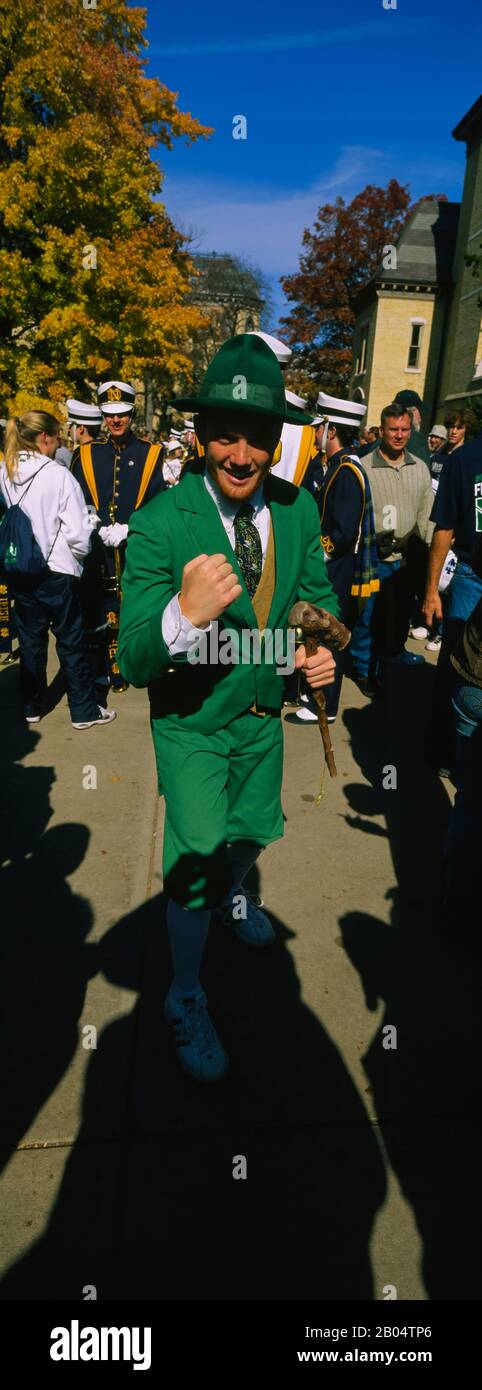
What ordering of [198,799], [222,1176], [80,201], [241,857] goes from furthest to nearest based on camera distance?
[80,201] < [241,857] < [198,799] < [222,1176]

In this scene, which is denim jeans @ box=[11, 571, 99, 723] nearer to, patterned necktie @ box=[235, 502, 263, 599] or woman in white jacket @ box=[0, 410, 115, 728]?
woman in white jacket @ box=[0, 410, 115, 728]

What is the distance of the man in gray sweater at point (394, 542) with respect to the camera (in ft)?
18.6

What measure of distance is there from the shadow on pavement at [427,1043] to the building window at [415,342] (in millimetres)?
28219

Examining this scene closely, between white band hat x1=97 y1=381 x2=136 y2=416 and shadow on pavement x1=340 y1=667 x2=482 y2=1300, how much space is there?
3.22 meters

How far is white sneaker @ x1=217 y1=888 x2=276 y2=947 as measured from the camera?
2.92 meters

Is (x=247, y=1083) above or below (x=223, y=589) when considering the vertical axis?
below

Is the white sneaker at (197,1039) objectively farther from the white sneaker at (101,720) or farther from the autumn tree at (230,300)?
the autumn tree at (230,300)

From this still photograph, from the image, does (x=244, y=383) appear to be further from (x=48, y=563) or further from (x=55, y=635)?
(x=55, y=635)

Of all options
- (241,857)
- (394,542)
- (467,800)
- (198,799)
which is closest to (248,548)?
(198,799)

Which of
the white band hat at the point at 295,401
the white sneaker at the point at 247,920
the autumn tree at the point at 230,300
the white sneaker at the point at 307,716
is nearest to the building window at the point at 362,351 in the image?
the autumn tree at the point at 230,300

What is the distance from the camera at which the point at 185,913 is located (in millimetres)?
2254

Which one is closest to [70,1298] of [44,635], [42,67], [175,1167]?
[175,1167]

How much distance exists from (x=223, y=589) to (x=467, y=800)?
61.9 inches

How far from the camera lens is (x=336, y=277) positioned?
1540 inches
